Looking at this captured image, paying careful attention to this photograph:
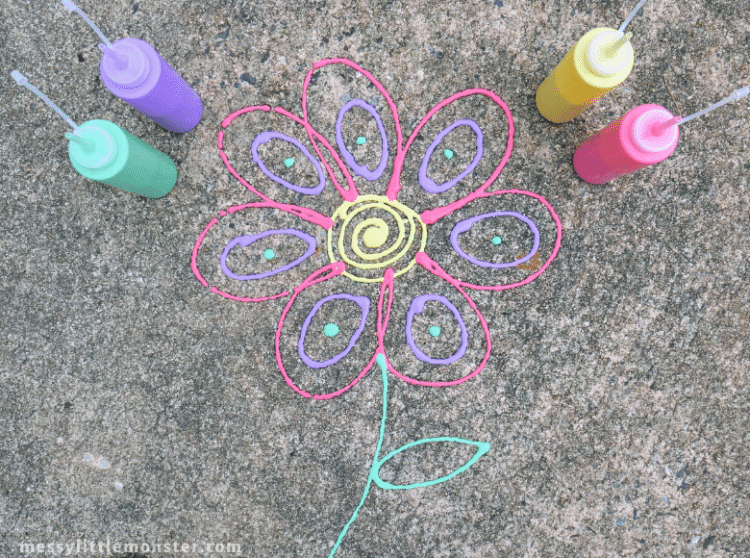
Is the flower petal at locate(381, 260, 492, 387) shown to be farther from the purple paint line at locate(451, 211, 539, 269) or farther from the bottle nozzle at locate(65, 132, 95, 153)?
the bottle nozzle at locate(65, 132, 95, 153)

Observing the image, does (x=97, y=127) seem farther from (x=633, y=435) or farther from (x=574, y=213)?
(x=633, y=435)

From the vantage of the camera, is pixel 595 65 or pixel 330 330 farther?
pixel 330 330

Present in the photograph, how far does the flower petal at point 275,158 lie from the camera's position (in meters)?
1.67

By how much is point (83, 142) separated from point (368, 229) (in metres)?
0.84

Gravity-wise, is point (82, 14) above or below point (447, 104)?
below

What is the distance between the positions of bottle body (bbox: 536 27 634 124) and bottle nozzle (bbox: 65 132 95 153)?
4.31 ft

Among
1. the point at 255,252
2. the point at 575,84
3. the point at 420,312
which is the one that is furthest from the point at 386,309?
the point at 575,84

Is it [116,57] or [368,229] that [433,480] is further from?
[116,57]

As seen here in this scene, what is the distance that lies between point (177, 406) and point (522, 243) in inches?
49.7

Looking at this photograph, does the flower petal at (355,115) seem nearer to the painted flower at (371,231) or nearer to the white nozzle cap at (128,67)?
the painted flower at (371,231)

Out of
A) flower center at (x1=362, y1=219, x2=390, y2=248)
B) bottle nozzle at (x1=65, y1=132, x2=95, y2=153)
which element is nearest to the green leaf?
flower center at (x1=362, y1=219, x2=390, y2=248)

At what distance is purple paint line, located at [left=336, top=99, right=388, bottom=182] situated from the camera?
1670 mm

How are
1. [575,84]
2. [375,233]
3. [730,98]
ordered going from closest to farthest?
[730,98] → [575,84] → [375,233]

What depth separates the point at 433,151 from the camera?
167 centimetres
